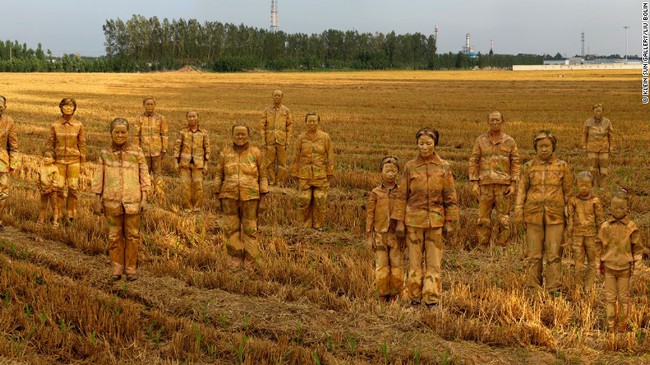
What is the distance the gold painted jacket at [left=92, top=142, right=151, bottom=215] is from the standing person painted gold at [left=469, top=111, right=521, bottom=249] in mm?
4899

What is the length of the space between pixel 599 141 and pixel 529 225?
6.88 m

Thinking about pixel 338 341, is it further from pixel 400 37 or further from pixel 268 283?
pixel 400 37

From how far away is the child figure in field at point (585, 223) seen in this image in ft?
25.9

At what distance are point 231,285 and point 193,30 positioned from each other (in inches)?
5593

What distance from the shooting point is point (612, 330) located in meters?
6.91

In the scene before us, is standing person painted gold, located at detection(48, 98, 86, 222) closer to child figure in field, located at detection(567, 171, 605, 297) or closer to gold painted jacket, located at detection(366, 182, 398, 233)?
gold painted jacket, located at detection(366, 182, 398, 233)

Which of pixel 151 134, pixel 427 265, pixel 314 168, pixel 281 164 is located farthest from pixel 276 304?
pixel 281 164

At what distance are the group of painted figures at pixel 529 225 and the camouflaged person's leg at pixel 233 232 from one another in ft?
6.77

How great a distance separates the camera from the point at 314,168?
11547 mm

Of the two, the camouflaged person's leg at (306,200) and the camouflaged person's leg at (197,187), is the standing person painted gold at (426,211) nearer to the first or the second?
the camouflaged person's leg at (306,200)

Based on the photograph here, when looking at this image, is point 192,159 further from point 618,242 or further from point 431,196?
point 618,242

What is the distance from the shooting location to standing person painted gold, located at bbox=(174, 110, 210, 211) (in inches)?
506

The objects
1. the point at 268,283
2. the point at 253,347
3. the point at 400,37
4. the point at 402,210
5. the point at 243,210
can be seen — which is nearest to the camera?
the point at 253,347

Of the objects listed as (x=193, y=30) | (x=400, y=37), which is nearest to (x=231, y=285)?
(x=193, y=30)
